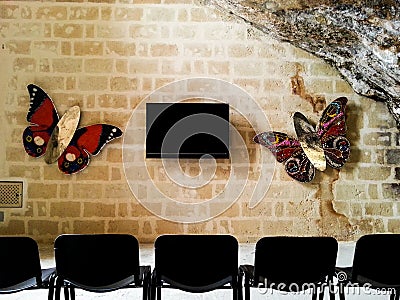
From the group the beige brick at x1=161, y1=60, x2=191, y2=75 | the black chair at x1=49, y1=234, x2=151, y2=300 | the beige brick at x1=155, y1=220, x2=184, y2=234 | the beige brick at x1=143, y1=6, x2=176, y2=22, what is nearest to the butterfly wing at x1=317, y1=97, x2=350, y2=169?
the beige brick at x1=161, y1=60, x2=191, y2=75

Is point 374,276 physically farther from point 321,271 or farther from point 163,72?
point 163,72

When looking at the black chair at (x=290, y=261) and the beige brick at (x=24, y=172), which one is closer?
the black chair at (x=290, y=261)

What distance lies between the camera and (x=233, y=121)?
20.6ft

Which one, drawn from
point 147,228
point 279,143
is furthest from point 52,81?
point 279,143

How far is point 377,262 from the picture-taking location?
3.57 m

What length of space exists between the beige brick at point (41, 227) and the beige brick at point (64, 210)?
0.37 feet

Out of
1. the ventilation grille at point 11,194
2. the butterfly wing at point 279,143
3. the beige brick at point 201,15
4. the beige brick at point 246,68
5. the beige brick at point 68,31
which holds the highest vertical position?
the beige brick at point 201,15

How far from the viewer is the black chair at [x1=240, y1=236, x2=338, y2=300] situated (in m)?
3.49

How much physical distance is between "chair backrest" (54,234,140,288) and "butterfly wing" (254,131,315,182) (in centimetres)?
313

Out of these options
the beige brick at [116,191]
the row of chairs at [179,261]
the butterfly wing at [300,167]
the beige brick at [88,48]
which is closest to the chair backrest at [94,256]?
the row of chairs at [179,261]

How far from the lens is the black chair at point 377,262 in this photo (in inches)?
140

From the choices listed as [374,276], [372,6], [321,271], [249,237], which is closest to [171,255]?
[321,271]

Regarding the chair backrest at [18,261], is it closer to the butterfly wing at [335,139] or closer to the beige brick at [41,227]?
the beige brick at [41,227]

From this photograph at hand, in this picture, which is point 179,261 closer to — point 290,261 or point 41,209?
point 290,261
